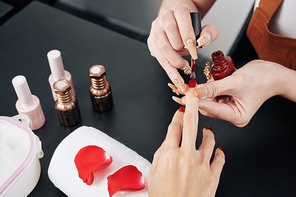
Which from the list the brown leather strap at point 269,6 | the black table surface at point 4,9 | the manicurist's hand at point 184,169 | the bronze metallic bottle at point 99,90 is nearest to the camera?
the manicurist's hand at point 184,169

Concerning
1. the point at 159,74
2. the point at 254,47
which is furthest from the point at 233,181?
the point at 254,47

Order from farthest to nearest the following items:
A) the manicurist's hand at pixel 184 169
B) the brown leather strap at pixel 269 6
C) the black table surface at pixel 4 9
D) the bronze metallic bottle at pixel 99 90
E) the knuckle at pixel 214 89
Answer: the black table surface at pixel 4 9, the brown leather strap at pixel 269 6, the bronze metallic bottle at pixel 99 90, the knuckle at pixel 214 89, the manicurist's hand at pixel 184 169

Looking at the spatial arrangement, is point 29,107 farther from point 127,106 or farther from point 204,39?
point 204,39

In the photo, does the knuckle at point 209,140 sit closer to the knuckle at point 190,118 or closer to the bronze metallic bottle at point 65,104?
the knuckle at point 190,118

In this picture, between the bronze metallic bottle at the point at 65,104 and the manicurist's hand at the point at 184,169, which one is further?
the bronze metallic bottle at the point at 65,104

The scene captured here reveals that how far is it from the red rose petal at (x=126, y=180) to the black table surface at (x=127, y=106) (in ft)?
0.45

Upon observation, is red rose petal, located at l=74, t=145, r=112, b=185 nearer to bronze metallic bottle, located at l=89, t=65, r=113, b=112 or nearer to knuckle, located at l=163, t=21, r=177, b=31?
bronze metallic bottle, located at l=89, t=65, r=113, b=112

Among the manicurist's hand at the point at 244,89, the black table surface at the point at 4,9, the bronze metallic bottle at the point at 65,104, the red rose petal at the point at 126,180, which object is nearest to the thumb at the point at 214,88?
the manicurist's hand at the point at 244,89

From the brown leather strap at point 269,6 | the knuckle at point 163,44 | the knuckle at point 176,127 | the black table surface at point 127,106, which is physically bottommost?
the black table surface at point 127,106

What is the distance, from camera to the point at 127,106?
→ 2.68 feet

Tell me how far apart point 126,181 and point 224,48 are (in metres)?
1.41

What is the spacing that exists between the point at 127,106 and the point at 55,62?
0.25m

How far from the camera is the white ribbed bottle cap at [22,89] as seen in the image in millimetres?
673

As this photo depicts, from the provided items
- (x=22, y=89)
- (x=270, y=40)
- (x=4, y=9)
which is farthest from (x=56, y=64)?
(x=270, y=40)
